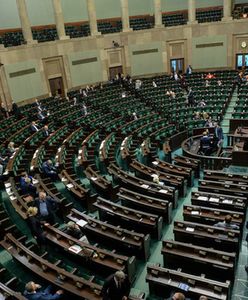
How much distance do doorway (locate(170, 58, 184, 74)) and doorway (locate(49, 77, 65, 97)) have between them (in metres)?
9.16

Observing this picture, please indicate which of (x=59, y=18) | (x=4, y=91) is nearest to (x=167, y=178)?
(x=4, y=91)

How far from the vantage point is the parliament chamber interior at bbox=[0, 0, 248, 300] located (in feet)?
21.7

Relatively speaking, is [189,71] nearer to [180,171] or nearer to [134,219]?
[180,171]

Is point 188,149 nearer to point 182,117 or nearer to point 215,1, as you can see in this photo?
point 182,117

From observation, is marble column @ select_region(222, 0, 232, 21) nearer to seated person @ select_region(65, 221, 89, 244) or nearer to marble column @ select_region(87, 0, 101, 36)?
marble column @ select_region(87, 0, 101, 36)

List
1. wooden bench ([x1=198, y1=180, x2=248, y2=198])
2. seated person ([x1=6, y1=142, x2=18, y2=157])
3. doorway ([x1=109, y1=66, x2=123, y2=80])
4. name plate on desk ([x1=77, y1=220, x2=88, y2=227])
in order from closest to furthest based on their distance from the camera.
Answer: name plate on desk ([x1=77, y1=220, x2=88, y2=227])
wooden bench ([x1=198, y1=180, x2=248, y2=198])
seated person ([x1=6, y1=142, x2=18, y2=157])
doorway ([x1=109, y1=66, x2=123, y2=80])

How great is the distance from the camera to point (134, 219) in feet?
25.8

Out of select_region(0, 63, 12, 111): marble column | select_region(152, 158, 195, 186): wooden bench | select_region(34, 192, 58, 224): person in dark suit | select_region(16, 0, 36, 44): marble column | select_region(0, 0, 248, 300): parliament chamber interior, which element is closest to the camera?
select_region(0, 0, 248, 300): parliament chamber interior

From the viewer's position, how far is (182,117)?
17641mm

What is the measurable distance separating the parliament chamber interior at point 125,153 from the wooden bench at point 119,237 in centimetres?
3

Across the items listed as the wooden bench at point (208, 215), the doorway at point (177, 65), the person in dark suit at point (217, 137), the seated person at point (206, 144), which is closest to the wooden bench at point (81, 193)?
the wooden bench at point (208, 215)

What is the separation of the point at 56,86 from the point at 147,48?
7.91 meters

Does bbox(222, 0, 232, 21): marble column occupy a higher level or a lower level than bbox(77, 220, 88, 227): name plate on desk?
higher

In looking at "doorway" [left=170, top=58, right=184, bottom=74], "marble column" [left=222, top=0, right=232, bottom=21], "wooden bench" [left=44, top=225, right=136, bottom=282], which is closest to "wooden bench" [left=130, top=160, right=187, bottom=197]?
"wooden bench" [left=44, top=225, right=136, bottom=282]
